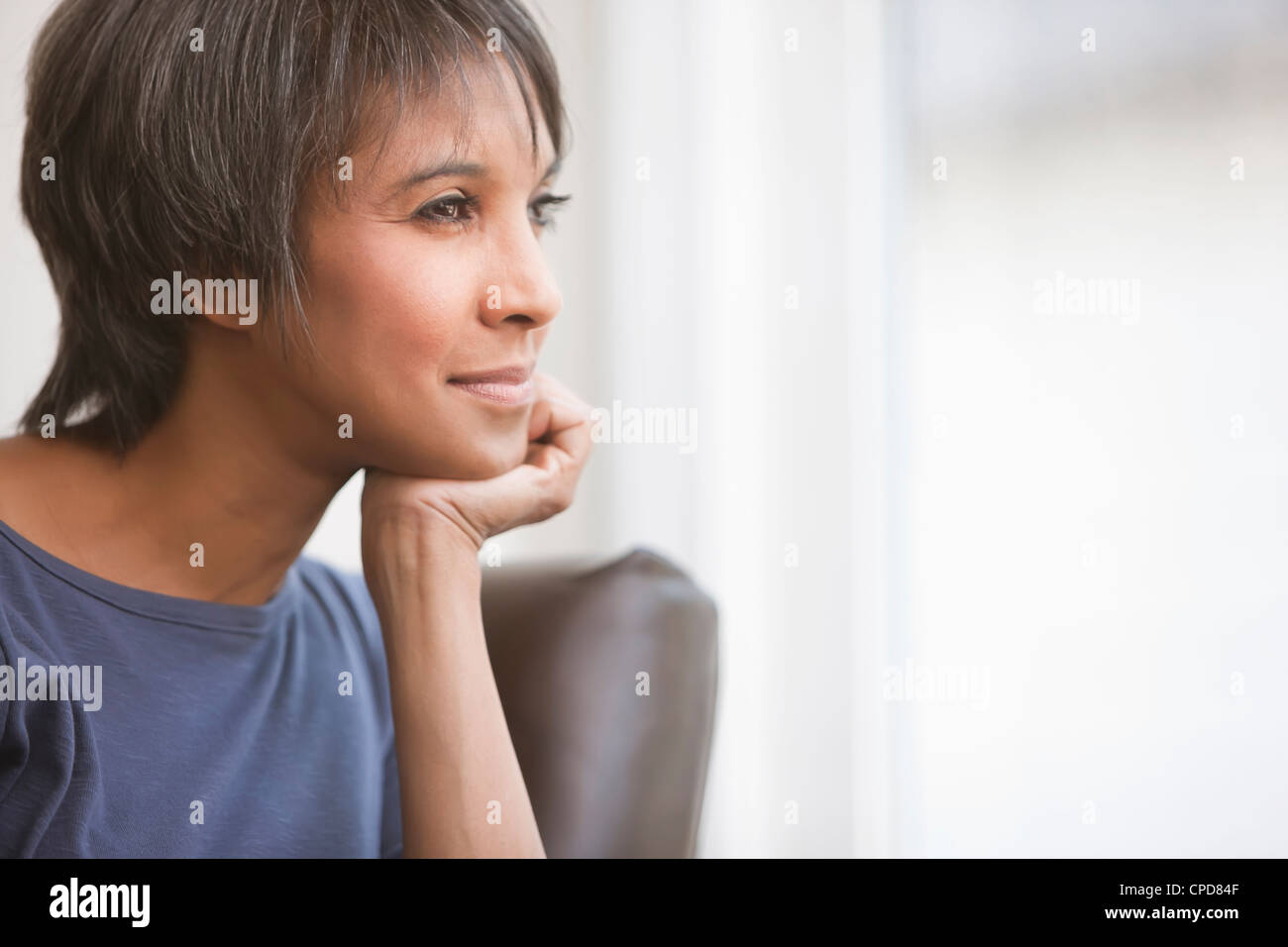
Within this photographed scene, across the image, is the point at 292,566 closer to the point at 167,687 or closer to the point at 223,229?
the point at 167,687

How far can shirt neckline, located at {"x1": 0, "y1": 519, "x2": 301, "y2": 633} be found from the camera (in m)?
0.70

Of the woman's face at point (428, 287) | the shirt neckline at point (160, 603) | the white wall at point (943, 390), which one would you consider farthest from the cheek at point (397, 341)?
the white wall at point (943, 390)

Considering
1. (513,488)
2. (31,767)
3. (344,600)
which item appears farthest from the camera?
(344,600)

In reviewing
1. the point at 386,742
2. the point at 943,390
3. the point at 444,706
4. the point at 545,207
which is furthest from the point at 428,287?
the point at 943,390

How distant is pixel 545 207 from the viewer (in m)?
0.80

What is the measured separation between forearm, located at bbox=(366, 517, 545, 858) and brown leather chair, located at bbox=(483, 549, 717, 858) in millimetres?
85

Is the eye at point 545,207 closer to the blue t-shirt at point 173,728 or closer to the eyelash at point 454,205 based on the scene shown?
the eyelash at point 454,205

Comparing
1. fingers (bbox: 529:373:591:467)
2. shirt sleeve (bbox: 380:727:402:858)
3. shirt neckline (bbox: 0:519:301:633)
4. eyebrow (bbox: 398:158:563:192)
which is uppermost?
eyebrow (bbox: 398:158:563:192)

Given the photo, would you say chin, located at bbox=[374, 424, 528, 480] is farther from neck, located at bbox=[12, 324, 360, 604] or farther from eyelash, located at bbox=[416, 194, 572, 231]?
eyelash, located at bbox=[416, 194, 572, 231]

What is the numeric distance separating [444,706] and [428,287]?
31cm

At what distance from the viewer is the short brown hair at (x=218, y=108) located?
681 millimetres

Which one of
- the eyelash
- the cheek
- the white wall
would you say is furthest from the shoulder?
the eyelash

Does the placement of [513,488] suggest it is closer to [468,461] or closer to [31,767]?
[468,461]
